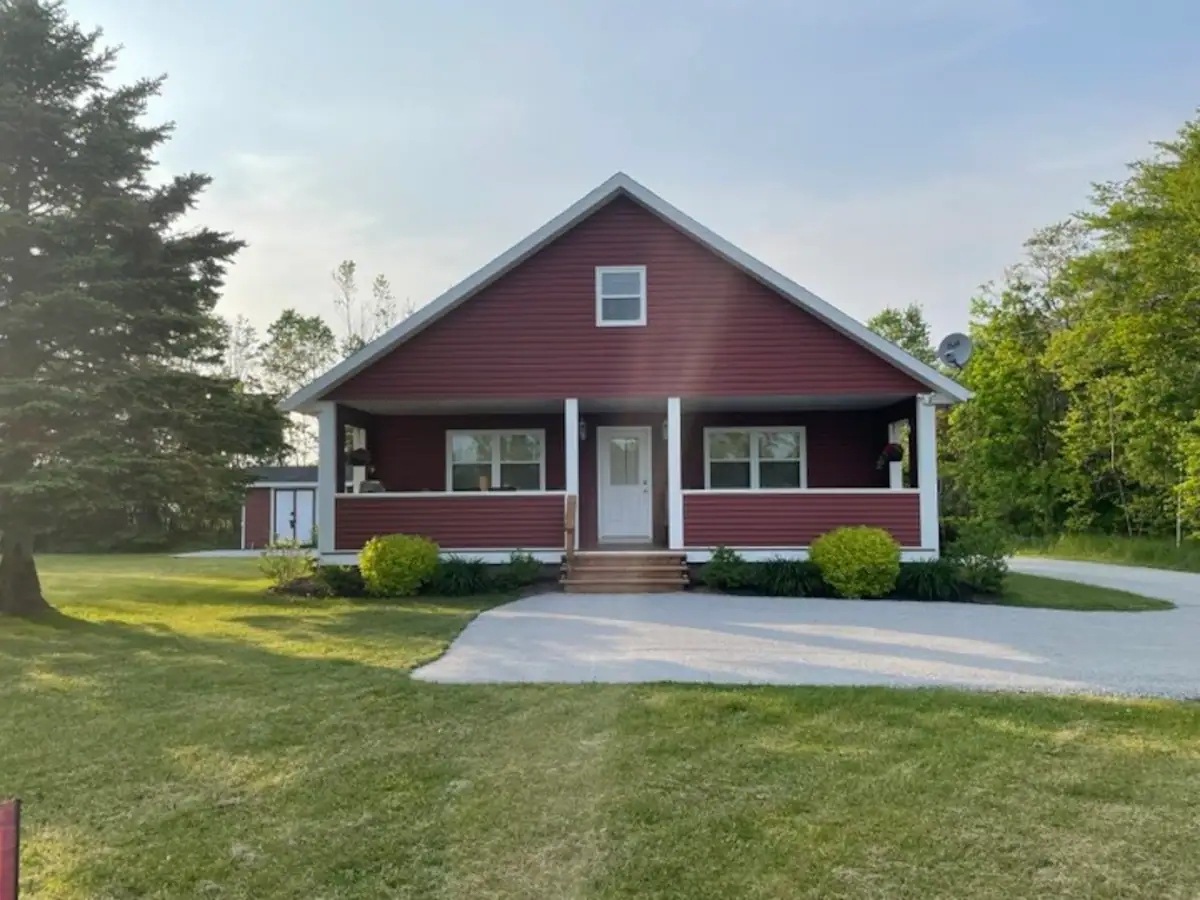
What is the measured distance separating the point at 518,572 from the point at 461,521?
4.02ft

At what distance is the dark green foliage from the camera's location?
1212 cm

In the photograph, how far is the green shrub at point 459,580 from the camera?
1233 centimetres

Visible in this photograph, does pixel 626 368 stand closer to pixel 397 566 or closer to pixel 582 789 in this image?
pixel 397 566

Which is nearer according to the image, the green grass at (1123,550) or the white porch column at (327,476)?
the white porch column at (327,476)

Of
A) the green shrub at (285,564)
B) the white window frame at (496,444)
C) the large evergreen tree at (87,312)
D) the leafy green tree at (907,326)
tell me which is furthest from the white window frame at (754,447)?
the leafy green tree at (907,326)

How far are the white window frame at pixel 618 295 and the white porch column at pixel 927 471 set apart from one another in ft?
13.9

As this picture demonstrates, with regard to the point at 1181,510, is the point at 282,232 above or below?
above

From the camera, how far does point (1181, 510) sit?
71.1 feet

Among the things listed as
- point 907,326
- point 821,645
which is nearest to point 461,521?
point 821,645

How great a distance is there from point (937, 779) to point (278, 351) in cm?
3746

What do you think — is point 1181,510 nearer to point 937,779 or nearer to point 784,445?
point 784,445

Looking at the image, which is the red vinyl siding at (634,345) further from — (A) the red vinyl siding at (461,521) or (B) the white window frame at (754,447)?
(B) the white window frame at (754,447)

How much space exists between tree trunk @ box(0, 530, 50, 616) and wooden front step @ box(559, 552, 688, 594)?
256 inches

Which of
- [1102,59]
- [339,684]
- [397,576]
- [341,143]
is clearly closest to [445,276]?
[341,143]
